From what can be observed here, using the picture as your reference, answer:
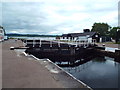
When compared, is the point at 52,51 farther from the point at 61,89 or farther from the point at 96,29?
the point at 96,29

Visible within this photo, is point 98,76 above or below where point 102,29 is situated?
below

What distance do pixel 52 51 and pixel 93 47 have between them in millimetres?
7669

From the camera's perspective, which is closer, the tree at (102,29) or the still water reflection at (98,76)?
the still water reflection at (98,76)

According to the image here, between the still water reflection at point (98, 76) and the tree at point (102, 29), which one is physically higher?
the tree at point (102, 29)

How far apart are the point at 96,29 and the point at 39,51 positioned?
51177 millimetres

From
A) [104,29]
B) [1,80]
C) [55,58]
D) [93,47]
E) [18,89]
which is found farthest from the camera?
[104,29]

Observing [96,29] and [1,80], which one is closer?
[1,80]

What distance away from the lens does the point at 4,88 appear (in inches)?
186

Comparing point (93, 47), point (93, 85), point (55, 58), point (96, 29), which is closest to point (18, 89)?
point (93, 85)

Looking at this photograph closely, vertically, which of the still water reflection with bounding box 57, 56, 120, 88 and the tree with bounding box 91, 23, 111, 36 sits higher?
the tree with bounding box 91, 23, 111, 36

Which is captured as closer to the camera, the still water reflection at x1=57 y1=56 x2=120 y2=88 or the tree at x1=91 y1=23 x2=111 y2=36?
the still water reflection at x1=57 y1=56 x2=120 y2=88

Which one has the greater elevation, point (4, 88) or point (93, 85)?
point (4, 88)

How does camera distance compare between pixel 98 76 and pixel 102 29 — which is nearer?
pixel 98 76

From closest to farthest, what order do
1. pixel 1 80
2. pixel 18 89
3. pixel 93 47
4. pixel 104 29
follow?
pixel 18 89 < pixel 1 80 < pixel 93 47 < pixel 104 29
